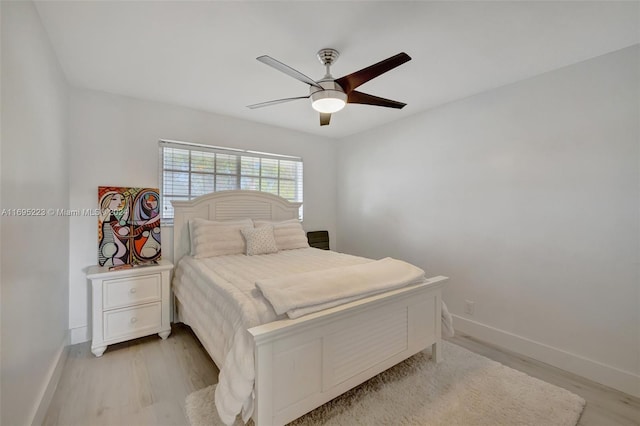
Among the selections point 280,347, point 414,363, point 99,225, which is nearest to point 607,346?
point 414,363

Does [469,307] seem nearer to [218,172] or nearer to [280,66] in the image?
[280,66]

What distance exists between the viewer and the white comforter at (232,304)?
131 cm

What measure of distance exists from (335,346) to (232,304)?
66cm

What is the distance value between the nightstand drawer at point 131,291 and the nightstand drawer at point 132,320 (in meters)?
0.06

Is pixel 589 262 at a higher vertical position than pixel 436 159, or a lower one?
lower

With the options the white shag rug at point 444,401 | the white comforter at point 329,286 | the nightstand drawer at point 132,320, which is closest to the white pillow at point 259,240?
the nightstand drawer at point 132,320

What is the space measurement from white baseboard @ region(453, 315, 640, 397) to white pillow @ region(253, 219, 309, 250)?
194 centimetres

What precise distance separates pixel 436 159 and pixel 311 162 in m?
1.86

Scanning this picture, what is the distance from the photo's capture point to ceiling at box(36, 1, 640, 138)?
1574 millimetres

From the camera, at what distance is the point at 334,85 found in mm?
1881

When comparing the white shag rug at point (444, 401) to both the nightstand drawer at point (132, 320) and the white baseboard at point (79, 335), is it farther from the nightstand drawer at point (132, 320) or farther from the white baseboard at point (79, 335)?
the white baseboard at point (79, 335)

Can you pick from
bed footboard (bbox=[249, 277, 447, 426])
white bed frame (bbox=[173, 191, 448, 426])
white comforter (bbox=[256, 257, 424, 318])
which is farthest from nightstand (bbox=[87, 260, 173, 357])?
bed footboard (bbox=[249, 277, 447, 426])

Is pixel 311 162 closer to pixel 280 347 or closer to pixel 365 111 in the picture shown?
pixel 365 111

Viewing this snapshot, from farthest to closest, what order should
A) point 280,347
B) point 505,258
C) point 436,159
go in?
point 436,159, point 505,258, point 280,347
